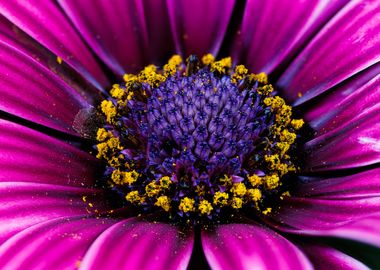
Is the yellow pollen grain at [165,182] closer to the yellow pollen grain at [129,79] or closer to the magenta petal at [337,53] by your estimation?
the yellow pollen grain at [129,79]

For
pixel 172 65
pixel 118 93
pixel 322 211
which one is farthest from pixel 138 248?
pixel 172 65

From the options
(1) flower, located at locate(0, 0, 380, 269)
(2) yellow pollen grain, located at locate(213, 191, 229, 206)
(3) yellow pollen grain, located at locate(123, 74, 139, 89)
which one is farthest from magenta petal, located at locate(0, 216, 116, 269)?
(3) yellow pollen grain, located at locate(123, 74, 139, 89)

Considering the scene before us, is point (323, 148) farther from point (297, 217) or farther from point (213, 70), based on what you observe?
point (213, 70)

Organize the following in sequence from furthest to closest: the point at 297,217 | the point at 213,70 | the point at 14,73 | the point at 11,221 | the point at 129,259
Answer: the point at 213,70 < the point at 14,73 < the point at 297,217 < the point at 11,221 < the point at 129,259

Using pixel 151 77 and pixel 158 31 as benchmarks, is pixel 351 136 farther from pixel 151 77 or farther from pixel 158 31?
pixel 158 31

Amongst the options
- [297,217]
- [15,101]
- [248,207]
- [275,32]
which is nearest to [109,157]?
[15,101]

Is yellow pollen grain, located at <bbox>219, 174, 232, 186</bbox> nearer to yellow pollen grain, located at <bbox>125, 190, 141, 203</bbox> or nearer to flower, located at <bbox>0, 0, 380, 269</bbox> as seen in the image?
flower, located at <bbox>0, 0, 380, 269</bbox>
